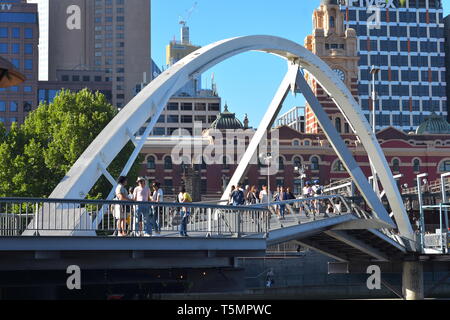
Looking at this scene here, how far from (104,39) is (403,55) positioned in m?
58.4

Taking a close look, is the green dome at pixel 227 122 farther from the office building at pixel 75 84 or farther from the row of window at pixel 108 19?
the row of window at pixel 108 19

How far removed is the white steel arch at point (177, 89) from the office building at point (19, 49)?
95.5 metres

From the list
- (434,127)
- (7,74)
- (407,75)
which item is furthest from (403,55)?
(7,74)

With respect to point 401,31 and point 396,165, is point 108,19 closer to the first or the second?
point 401,31

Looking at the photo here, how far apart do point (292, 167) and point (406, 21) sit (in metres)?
57.1

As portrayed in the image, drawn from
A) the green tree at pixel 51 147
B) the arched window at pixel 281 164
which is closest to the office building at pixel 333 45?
the arched window at pixel 281 164

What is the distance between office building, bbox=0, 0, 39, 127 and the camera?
13725cm

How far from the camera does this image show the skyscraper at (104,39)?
577 feet

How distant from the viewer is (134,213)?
2581 centimetres

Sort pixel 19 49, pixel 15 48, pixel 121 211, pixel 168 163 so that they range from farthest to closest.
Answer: pixel 15 48, pixel 19 49, pixel 168 163, pixel 121 211

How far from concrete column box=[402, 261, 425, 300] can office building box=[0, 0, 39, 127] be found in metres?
91.7

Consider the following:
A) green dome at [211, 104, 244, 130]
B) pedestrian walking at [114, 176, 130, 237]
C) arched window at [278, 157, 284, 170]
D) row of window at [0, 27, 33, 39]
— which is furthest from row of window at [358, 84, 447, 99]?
pedestrian walking at [114, 176, 130, 237]

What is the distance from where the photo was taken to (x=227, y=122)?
385ft
